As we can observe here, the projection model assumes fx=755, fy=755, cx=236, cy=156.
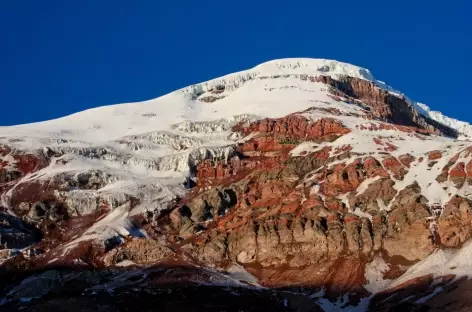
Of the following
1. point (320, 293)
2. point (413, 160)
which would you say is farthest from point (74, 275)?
point (413, 160)

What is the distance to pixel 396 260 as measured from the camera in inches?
6102

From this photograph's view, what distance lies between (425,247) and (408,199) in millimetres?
16035

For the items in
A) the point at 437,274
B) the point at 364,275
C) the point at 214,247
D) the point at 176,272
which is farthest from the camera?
the point at 214,247

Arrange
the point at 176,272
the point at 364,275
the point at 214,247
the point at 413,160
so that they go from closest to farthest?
1. the point at 364,275
2. the point at 176,272
3. the point at 214,247
4. the point at 413,160

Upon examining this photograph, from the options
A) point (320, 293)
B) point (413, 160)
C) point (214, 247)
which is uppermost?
point (413, 160)

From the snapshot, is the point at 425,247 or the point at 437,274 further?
the point at 425,247

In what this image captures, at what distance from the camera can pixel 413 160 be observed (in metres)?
187

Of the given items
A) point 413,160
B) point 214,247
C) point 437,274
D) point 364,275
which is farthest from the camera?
point 413,160

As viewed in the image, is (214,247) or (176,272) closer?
(176,272)

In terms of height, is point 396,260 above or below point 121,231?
below

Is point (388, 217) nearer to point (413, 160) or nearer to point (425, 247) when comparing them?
point (425, 247)

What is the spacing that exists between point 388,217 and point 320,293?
28382 mm

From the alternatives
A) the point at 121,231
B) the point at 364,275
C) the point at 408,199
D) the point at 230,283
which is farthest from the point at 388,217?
the point at 121,231

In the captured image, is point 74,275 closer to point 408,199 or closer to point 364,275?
point 364,275
